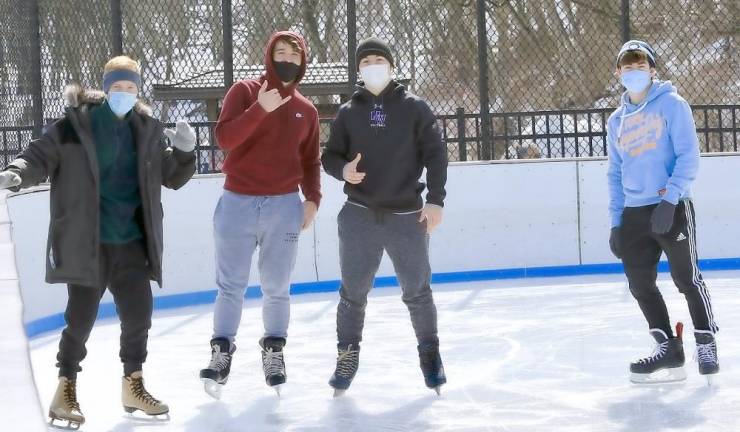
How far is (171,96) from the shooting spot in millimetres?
9609

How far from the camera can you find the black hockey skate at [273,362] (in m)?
4.50

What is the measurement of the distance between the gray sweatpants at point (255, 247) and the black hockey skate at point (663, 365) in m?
1.33

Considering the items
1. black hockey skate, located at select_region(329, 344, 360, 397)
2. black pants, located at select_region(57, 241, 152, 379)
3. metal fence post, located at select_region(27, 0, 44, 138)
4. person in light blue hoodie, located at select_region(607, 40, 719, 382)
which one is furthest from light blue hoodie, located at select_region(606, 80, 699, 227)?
metal fence post, located at select_region(27, 0, 44, 138)

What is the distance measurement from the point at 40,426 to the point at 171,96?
8221 mm

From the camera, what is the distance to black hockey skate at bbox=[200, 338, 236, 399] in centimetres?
443

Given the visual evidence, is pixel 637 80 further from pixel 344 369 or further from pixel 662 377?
pixel 344 369

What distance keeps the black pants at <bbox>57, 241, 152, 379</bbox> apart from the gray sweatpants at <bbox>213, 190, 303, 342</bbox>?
0.45 meters

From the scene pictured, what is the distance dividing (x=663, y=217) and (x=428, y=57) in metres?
5.09

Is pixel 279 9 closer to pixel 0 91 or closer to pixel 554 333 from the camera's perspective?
pixel 0 91

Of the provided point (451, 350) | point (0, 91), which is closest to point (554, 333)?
point (451, 350)

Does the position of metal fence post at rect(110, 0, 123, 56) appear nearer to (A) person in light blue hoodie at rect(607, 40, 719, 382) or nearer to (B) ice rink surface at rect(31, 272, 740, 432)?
(B) ice rink surface at rect(31, 272, 740, 432)

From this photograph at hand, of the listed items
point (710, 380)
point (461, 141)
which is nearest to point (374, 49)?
point (710, 380)

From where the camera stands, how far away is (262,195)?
442 cm

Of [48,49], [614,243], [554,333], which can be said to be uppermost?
[48,49]
